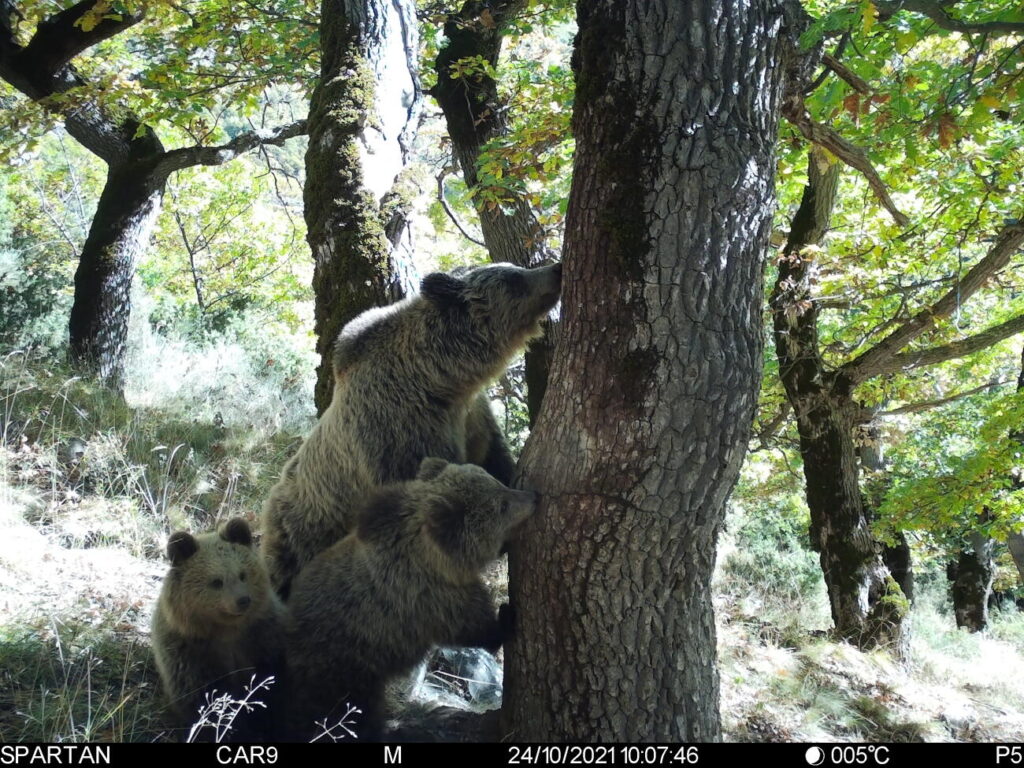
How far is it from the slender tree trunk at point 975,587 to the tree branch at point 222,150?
16.4 m

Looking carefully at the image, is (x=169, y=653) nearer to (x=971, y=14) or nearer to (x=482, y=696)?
(x=482, y=696)

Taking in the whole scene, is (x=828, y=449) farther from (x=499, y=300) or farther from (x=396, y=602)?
(x=396, y=602)

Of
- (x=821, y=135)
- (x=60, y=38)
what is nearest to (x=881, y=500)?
(x=821, y=135)

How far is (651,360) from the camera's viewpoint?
3225 mm

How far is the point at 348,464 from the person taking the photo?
4727 millimetres

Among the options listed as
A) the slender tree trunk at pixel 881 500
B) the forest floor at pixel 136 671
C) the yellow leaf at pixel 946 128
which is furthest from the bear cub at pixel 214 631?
the slender tree trunk at pixel 881 500

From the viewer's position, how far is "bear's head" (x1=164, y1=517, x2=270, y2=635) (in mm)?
4027

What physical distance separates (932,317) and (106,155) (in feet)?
35.8

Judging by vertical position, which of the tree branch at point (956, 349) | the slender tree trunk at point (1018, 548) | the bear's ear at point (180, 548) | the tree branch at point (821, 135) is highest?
the tree branch at point (956, 349)

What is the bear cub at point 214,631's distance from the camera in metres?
3.96

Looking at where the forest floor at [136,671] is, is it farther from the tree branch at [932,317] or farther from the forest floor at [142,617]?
the tree branch at [932,317]

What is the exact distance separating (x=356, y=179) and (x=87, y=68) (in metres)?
8.01

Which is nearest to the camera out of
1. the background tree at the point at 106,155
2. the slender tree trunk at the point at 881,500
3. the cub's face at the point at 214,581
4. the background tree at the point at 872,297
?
the cub's face at the point at 214,581
